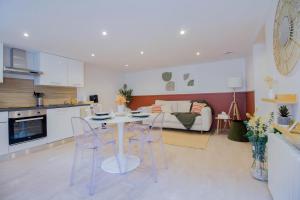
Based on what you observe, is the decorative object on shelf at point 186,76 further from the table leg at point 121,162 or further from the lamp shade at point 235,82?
the table leg at point 121,162

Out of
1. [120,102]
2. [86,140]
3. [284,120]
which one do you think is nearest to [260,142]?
[284,120]

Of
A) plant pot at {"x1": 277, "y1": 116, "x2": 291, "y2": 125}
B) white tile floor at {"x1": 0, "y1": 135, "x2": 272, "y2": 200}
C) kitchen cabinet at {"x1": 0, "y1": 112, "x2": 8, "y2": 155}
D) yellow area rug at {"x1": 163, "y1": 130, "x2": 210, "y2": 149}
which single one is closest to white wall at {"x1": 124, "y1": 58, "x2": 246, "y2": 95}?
yellow area rug at {"x1": 163, "y1": 130, "x2": 210, "y2": 149}

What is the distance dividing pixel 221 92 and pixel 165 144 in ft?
9.58

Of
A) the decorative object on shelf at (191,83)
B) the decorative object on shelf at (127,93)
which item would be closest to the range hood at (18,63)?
the decorative object on shelf at (127,93)

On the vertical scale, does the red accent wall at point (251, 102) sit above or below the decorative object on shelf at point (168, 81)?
below

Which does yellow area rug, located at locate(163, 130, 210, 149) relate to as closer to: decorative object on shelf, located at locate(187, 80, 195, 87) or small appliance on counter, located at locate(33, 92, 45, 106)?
decorative object on shelf, located at locate(187, 80, 195, 87)

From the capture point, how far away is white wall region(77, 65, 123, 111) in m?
5.15

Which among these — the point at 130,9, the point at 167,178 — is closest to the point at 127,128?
the point at 167,178

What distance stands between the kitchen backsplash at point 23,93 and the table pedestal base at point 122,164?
2675 millimetres

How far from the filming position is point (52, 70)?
3.88m

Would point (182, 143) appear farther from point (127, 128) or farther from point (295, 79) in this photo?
point (295, 79)

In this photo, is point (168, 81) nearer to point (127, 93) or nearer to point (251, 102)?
point (127, 93)

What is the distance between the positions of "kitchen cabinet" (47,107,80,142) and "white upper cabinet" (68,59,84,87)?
0.79 meters

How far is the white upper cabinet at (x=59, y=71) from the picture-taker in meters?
3.73
